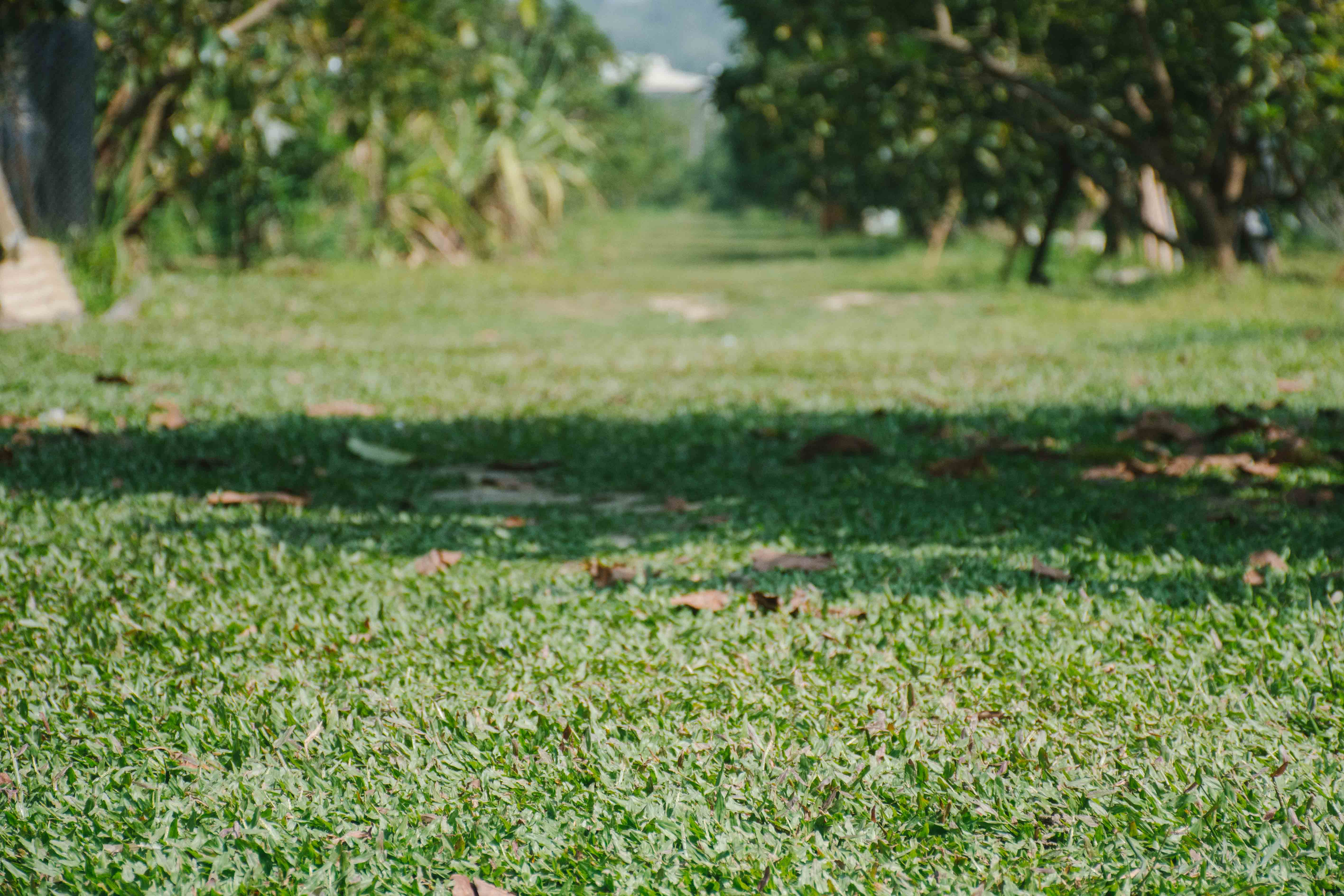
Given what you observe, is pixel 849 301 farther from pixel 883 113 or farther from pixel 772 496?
pixel 772 496

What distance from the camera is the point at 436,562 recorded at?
133 inches

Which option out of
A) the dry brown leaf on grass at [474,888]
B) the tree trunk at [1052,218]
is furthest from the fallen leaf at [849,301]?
the dry brown leaf on grass at [474,888]

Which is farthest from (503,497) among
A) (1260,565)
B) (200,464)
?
(1260,565)

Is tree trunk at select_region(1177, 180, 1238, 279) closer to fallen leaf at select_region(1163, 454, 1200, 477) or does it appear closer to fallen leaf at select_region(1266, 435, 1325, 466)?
fallen leaf at select_region(1266, 435, 1325, 466)

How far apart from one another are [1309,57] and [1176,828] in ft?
33.4

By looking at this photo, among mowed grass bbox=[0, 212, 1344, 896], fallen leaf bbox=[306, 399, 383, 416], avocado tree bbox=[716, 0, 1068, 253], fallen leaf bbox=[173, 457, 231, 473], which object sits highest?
avocado tree bbox=[716, 0, 1068, 253]

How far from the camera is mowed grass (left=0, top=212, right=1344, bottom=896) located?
194 cm

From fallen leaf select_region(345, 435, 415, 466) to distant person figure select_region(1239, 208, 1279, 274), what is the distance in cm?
1390

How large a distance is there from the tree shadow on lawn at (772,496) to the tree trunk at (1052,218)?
9.57 metres

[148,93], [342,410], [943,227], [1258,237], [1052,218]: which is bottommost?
[342,410]

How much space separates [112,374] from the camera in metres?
6.55

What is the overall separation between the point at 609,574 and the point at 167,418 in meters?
2.94

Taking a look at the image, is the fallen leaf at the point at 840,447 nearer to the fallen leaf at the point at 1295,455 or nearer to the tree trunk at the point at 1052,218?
the fallen leaf at the point at 1295,455

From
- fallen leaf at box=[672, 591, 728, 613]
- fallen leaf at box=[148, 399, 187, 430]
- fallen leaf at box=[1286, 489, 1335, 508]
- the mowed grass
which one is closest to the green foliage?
fallen leaf at box=[148, 399, 187, 430]
